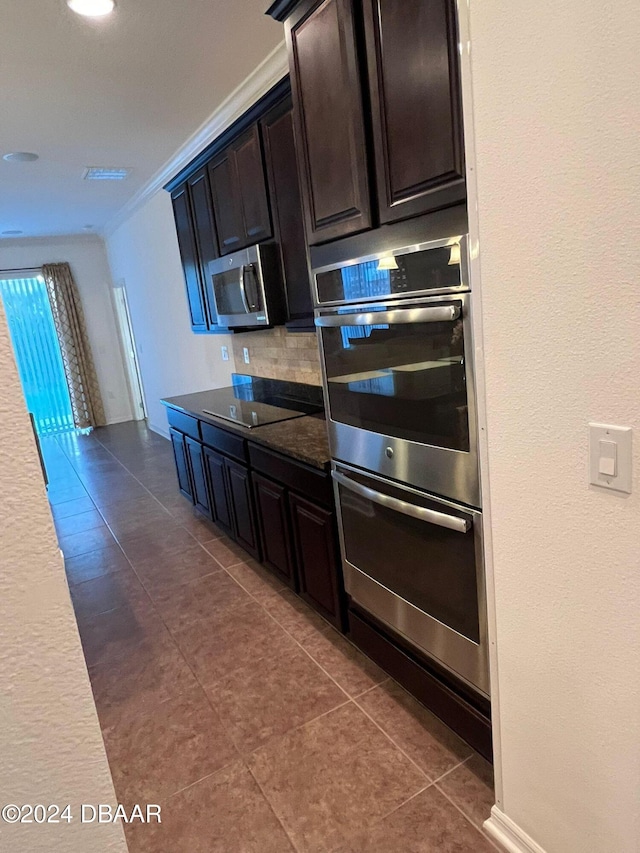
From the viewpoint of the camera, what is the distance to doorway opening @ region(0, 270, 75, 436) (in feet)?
23.8

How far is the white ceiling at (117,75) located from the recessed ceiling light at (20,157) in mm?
66

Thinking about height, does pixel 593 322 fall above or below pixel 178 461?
above

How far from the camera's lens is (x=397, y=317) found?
1.53 m

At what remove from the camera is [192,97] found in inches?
124

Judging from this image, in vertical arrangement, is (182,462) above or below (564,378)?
below

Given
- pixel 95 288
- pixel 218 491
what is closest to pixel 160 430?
pixel 95 288

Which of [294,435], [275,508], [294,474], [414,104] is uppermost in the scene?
[414,104]

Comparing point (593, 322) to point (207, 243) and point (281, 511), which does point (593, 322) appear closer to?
point (281, 511)

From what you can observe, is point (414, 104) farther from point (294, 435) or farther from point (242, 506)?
point (242, 506)

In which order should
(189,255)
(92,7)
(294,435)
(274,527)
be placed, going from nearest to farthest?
(92,7)
(294,435)
(274,527)
(189,255)

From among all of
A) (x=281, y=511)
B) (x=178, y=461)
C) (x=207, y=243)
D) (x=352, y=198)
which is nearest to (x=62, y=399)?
(x=178, y=461)

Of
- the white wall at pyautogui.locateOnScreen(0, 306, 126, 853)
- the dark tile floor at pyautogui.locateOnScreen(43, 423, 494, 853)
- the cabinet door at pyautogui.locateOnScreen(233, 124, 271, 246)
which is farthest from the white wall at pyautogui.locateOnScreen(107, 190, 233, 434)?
the white wall at pyautogui.locateOnScreen(0, 306, 126, 853)

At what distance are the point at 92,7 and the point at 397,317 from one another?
1.90 metres

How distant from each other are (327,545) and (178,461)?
2248mm
